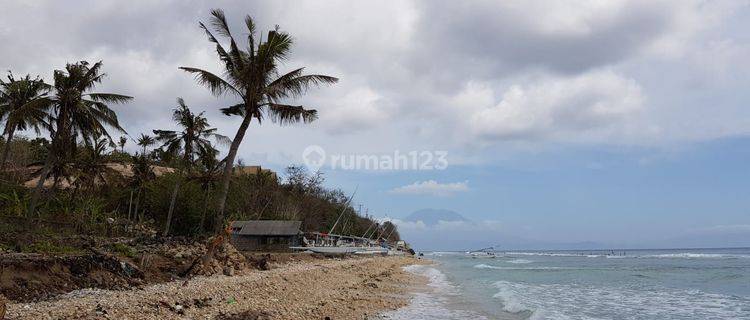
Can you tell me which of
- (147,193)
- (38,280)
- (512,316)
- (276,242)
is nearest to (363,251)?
(276,242)

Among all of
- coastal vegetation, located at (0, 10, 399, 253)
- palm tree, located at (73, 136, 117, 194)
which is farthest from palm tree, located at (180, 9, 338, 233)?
palm tree, located at (73, 136, 117, 194)

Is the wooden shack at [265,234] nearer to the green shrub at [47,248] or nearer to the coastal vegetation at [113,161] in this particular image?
the coastal vegetation at [113,161]

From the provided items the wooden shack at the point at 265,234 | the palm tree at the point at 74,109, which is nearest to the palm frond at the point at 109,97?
the palm tree at the point at 74,109

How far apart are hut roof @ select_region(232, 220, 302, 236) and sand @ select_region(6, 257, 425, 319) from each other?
21195 millimetres

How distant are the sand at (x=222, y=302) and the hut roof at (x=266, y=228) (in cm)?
2120

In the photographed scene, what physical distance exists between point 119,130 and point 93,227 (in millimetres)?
7308

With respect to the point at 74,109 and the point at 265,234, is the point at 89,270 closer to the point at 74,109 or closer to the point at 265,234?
the point at 74,109

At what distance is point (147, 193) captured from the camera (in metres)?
40.8

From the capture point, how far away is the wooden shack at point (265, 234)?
3959 centimetres

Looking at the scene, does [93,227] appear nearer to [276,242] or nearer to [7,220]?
[7,220]

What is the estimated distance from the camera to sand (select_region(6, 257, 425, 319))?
9.18 metres

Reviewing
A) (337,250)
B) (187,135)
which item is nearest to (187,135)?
(187,135)

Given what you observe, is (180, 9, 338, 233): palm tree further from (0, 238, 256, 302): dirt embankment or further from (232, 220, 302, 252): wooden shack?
(232, 220, 302, 252): wooden shack

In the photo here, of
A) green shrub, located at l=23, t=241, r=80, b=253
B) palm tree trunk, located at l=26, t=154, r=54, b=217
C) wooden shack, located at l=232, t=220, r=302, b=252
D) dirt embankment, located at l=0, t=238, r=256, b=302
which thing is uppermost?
palm tree trunk, located at l=26, t=154, r=54, b=217
